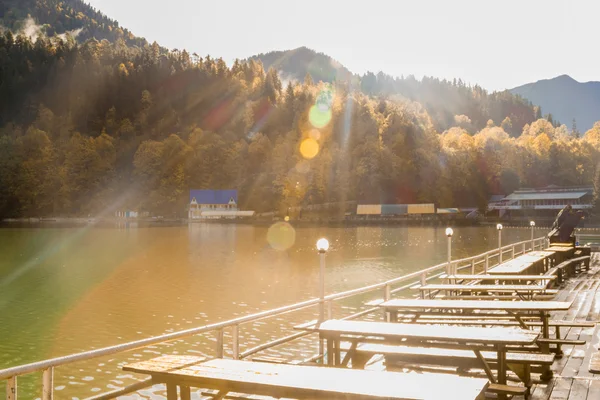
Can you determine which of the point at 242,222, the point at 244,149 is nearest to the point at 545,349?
the point at 242,222

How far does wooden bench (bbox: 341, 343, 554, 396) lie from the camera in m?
6.56

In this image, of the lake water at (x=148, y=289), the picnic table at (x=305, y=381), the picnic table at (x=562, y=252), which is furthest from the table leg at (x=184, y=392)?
the picnic table at (x=562, y=252)

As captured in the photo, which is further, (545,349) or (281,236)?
(281,236)

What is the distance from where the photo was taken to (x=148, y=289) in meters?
40.6

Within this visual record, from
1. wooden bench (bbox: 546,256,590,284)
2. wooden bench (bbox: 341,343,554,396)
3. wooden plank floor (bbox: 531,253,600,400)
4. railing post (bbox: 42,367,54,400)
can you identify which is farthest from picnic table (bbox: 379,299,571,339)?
wooden bench (bbox: 546,256,590,284)

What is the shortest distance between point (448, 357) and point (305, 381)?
2.64m

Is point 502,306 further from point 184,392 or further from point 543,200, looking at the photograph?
point 543,200

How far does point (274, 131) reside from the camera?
16200cm

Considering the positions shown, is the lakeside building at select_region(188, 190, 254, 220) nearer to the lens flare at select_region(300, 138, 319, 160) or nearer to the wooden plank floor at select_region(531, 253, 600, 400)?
the lens flare at select_region(300, 138, 319, 160)

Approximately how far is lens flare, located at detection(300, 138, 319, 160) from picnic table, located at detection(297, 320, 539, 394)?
4976 inches

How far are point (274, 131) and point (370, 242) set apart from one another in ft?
269

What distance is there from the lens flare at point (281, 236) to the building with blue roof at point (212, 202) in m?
23.4

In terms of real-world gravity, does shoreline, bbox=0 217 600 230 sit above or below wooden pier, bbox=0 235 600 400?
below

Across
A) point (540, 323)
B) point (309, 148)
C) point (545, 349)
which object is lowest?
point (545, 349)
